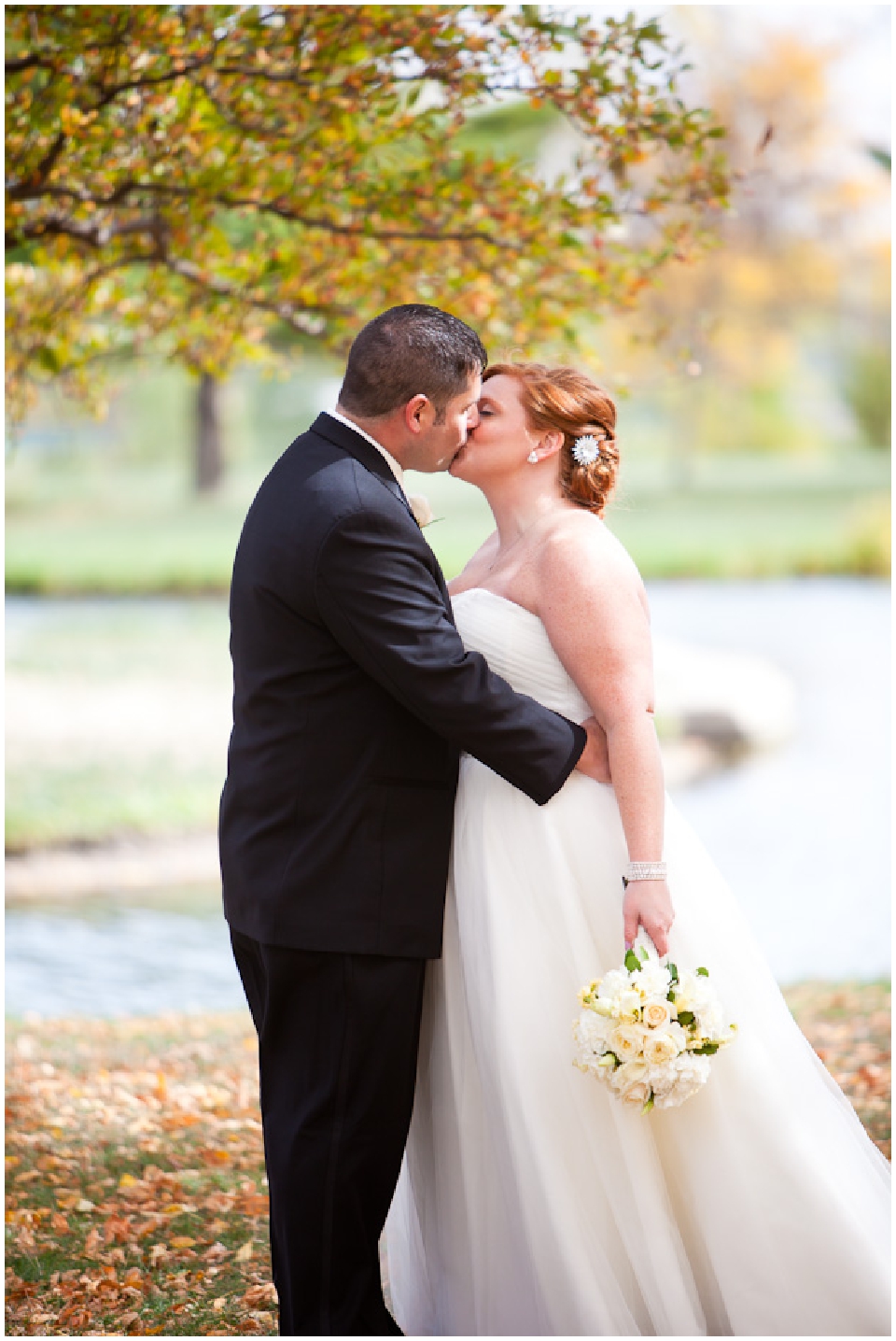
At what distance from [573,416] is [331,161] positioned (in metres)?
1.83

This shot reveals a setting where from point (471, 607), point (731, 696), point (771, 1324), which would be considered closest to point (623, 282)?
point (471, 607)

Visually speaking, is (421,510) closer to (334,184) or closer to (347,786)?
(347,786)

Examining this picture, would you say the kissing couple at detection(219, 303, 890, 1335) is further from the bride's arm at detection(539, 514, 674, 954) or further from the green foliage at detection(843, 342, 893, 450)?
the green foliage at detection(843, 342, 893, 450)

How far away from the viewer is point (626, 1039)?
8.15 feet

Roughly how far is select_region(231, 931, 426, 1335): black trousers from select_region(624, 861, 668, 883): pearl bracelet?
465mm

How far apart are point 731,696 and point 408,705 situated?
16218 millimetres

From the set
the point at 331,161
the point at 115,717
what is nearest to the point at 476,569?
the point at 331,161

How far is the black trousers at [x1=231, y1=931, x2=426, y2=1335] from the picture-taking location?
2648mm

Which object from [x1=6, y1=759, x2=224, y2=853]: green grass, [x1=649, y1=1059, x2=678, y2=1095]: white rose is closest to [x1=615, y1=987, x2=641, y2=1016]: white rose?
[x1=649, y1=1059, x2=678, y2=1095]: white rose

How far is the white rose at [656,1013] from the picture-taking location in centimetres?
249

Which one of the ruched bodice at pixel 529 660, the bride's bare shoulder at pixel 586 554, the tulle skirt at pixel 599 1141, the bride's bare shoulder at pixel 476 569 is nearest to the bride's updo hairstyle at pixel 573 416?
the bride's bare shoulder at pixel 586 554

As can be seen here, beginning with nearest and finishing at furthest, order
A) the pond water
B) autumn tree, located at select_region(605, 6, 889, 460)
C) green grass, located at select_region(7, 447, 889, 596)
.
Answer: the pond water, autumn tree, located at select_region(605, 6, 889, 460), green grass, located at select_region(7, 447, 889, 596)

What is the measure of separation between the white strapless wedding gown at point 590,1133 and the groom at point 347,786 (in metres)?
0.14

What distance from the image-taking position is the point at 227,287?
16.9ft
